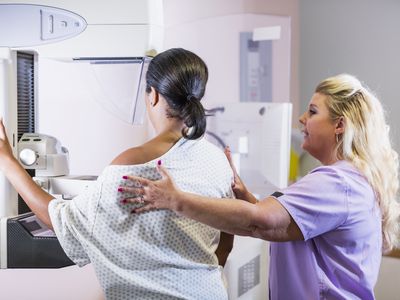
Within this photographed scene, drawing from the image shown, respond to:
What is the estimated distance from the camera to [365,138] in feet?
4.66

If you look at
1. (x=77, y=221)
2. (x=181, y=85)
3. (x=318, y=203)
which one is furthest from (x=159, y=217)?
(x=318, y=203)

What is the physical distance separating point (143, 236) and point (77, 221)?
15 centimetres

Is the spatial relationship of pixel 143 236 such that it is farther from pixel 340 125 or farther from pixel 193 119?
pixel 340 125

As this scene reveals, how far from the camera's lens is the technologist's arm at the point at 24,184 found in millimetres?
1318

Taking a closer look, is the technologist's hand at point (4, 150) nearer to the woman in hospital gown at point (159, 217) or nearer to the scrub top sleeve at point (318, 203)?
the woman in hospital gown at point (159, 217)

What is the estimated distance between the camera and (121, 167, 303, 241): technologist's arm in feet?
3.62

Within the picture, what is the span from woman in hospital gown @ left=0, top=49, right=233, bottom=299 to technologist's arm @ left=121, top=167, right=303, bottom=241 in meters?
0.04

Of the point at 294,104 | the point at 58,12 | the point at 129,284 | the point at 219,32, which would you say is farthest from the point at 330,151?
the point at 294,104

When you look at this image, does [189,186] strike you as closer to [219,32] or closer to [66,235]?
[66,235]

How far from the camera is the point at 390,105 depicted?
3.62 meters

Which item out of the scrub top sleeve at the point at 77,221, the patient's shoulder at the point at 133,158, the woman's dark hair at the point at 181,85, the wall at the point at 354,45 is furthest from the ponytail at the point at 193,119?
the wall at the point at 354,45

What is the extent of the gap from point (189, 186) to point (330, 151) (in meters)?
0.48

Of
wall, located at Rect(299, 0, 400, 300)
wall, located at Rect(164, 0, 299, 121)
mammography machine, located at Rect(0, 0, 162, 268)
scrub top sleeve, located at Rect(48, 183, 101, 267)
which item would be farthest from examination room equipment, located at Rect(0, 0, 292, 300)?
wall, located at Rect(299, 0, 400, 300)

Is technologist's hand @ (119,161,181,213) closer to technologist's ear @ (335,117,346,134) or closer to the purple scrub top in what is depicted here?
the purple scrub top
